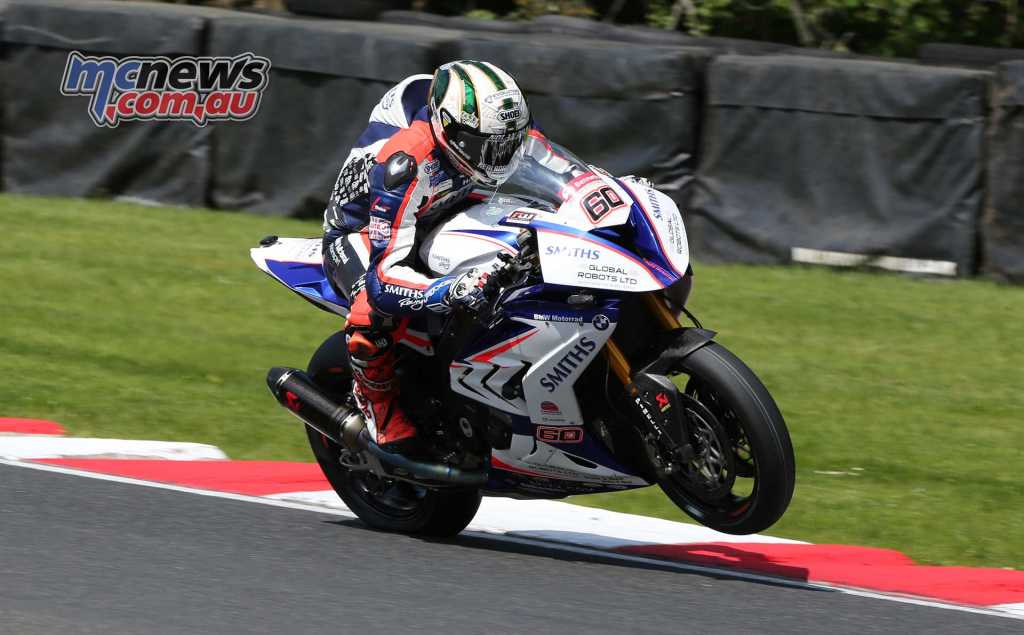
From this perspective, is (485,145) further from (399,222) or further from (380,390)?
(380,390)

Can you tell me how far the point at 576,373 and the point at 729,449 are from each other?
0.56 meters

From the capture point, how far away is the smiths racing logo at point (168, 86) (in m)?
13.1

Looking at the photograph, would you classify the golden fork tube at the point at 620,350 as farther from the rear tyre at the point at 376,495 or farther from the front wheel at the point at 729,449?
the rear tyre at the point at 376,495

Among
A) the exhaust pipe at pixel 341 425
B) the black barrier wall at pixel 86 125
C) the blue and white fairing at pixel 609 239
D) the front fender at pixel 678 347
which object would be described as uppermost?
the blue and white fairing at pixel 609 239

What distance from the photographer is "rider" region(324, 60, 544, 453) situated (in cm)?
507

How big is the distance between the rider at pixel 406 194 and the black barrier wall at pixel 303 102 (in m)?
6.99

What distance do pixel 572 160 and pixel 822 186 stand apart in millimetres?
6520

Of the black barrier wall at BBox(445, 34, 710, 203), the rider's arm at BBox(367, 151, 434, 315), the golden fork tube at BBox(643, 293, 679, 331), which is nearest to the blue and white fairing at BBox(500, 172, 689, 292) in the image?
the golden fork tube at BBox(643, 293, 679, 331)

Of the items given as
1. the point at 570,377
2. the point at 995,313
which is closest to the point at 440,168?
the point at 570,377

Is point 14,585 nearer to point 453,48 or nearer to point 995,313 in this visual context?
point 995,313

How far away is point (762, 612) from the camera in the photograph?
472 cm

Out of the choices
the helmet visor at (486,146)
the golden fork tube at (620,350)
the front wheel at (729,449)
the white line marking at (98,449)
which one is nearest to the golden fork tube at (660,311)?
the golden fork tube at (620,350)

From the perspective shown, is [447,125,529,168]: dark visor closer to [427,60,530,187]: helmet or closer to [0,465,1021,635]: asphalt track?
[427,60,530,187]: helmet

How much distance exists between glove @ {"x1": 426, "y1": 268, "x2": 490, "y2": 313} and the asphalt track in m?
0.89
